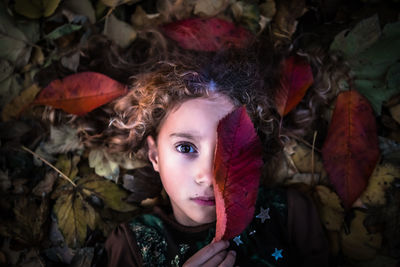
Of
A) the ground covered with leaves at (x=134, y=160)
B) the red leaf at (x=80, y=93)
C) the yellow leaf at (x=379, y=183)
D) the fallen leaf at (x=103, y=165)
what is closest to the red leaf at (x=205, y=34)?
the ground covered with leaves at (x=134, y=160)

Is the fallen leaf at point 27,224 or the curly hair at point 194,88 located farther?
the fallen leaf at point 27,224

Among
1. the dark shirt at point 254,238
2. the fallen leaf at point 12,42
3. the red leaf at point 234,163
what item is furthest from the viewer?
the fallen leaf at point 12,42

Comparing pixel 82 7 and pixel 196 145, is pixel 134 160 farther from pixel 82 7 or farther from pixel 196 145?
pixel 82 7

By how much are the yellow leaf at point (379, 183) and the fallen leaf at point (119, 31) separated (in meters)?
0.87

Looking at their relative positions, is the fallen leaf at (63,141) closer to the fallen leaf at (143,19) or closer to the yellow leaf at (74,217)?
the yellow leaf at (74,217)

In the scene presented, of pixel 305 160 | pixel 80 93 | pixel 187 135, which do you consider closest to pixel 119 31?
pixel 80 93

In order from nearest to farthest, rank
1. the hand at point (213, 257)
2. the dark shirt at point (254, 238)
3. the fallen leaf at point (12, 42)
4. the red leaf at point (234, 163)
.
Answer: the red leaf at point (234, 163), the hand at point (213, 257), the dark shirt at point (254, 238), the fallen leaf at point (12, 42)

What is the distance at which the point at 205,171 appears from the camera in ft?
2.61

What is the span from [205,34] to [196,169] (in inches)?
17.6

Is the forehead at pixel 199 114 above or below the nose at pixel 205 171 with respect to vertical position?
→ above

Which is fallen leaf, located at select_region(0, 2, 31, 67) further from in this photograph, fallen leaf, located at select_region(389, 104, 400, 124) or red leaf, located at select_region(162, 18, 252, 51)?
fallen leaf, located at select_region(389, 104, 400, 124)

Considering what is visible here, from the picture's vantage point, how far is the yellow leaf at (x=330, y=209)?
1.02 metres

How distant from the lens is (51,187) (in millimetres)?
1105

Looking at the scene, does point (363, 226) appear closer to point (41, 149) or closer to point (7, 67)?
point (41, 149)
